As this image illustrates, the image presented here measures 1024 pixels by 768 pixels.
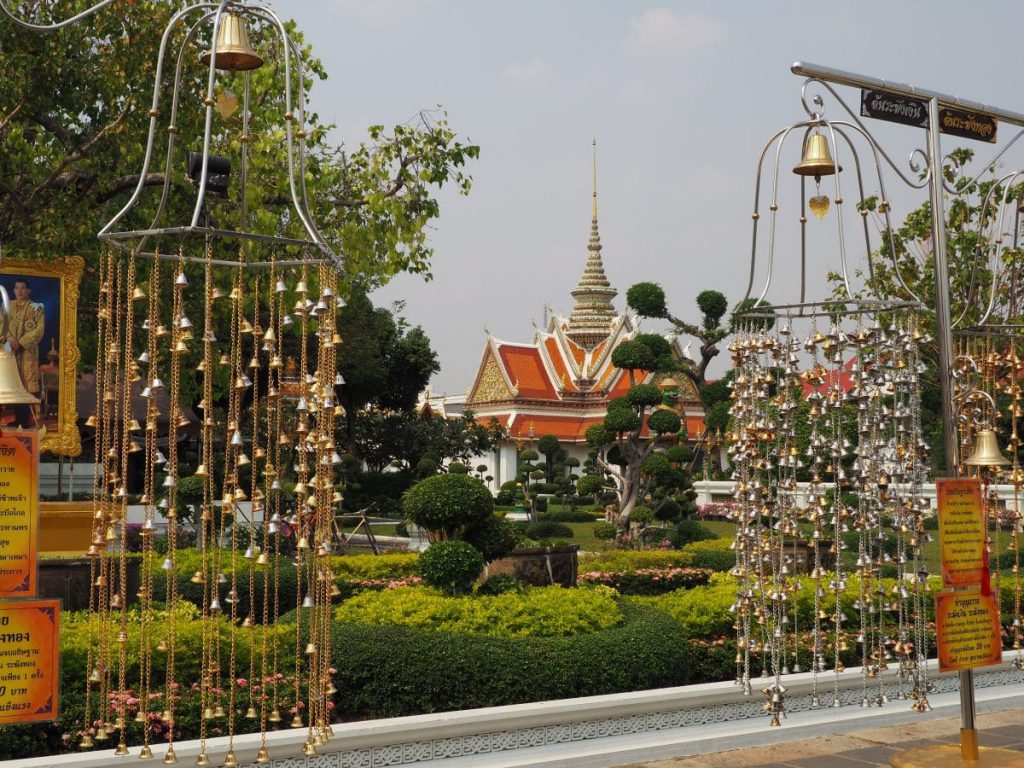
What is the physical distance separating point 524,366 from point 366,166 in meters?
27.5

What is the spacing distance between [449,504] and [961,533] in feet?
14.2

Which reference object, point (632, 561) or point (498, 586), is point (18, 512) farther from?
point (632, 561)

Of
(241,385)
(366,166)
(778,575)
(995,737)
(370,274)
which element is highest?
(366,166)

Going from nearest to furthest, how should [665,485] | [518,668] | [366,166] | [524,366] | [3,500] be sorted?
[3,500] < [518,668] < [366,166] < [665,485] < [524,366]

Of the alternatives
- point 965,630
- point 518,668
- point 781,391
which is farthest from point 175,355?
point 965,630

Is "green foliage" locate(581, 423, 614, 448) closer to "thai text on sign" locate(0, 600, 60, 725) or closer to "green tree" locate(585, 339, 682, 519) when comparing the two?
"green tree" locate(585, 339, 682, 519)

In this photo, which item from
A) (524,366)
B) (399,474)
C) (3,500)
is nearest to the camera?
(3,500)

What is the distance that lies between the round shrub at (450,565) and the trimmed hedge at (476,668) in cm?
121

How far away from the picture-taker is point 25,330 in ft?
37.6

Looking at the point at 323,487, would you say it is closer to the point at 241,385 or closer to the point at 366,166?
the point at 241,385

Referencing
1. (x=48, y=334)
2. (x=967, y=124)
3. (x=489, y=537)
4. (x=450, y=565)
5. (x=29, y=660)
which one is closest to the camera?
(x=29, y=660)

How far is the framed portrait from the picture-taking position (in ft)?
37.4

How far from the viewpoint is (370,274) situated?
14227 mm

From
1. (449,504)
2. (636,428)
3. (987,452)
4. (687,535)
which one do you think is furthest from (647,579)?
(987,452)
